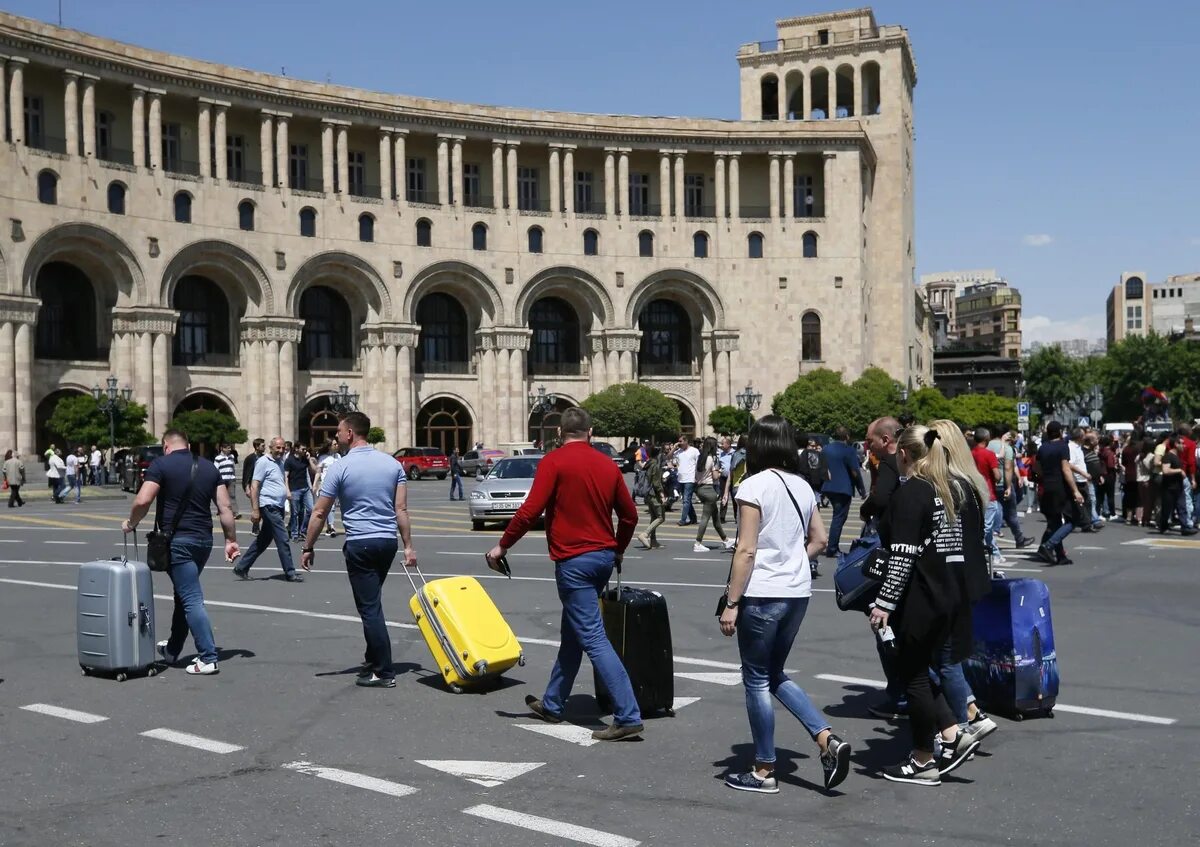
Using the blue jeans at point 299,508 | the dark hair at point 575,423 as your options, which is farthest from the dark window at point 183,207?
the dark hair at point 575,423

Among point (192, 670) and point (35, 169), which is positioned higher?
point (35, 169)

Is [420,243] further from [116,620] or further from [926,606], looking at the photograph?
[926,606]

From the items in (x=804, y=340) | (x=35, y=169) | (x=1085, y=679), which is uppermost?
(x=35, y=169)

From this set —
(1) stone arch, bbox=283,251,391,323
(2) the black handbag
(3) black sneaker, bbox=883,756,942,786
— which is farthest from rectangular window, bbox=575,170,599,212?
(3) black sneaker, bbox=883,756,942,786

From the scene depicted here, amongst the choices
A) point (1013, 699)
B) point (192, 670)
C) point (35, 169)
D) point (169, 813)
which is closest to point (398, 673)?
point (192, 670)

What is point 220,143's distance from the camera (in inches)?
2232

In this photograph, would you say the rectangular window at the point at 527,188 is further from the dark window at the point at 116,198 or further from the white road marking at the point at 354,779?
the white road marking at the point at 354,779

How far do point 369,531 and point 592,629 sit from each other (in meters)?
2.27

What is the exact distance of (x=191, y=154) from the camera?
5769 centimetres

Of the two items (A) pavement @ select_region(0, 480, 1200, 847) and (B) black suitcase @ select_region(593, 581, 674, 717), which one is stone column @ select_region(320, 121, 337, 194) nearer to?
(A) pavement @ select_region(0, 480, 1200, 847)

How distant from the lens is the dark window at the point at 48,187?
166ft

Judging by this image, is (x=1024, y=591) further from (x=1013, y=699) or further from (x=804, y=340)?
(x=804, y=340)

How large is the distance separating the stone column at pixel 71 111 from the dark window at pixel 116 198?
1957 millimetres

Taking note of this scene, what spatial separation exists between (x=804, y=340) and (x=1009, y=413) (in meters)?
25.7
